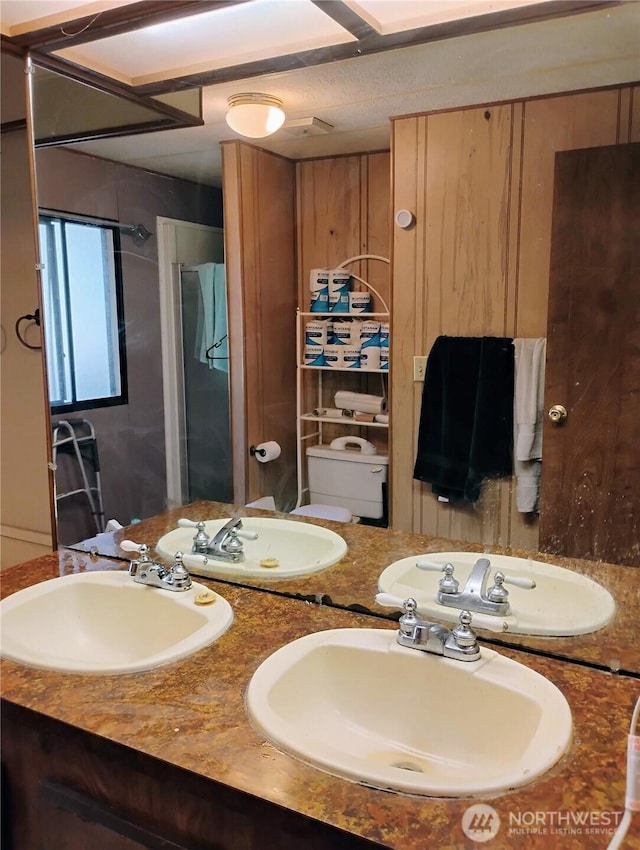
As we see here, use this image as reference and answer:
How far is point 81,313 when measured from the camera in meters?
1.81

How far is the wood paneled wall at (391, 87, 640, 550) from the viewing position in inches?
46.8

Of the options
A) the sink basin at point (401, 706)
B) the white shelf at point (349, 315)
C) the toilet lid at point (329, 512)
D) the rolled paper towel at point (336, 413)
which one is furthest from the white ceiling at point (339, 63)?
the sink basin at point (401, 706)

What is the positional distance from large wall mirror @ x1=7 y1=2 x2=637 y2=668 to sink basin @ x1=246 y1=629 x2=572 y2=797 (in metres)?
0.19

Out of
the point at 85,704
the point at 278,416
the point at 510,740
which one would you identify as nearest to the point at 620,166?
the point at 278,416

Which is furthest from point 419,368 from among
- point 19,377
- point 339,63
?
point 19,377

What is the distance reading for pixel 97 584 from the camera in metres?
1.57

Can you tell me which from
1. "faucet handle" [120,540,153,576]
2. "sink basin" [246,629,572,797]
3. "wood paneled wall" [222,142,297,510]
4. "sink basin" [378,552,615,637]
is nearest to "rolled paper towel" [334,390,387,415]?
"wood paneled wall" [222,142,297,510]

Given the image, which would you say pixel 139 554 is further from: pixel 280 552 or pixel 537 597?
pixel 537 597

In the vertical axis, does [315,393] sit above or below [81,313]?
below

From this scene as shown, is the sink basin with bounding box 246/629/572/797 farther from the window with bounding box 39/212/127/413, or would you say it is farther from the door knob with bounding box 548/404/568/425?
the window with bounding box 39/212/127/413

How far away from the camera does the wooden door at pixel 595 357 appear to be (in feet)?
3.82

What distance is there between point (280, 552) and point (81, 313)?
2.81 ft

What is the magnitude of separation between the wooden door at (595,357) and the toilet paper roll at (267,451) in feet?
1.95

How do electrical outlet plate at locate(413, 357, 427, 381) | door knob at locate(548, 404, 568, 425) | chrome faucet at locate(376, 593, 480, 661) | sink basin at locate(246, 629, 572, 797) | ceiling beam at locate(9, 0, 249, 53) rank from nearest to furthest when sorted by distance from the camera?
sink basin at locate(246, 629, 572, 797) < chrome faucet at locate(376, 593, 480, 661) < door knob at locate(548, 404, 568, 425) < electrical outlet plate at locate(413, 357, 427, 381) < ceiling beam at locate(9, 0, 249, 53)
